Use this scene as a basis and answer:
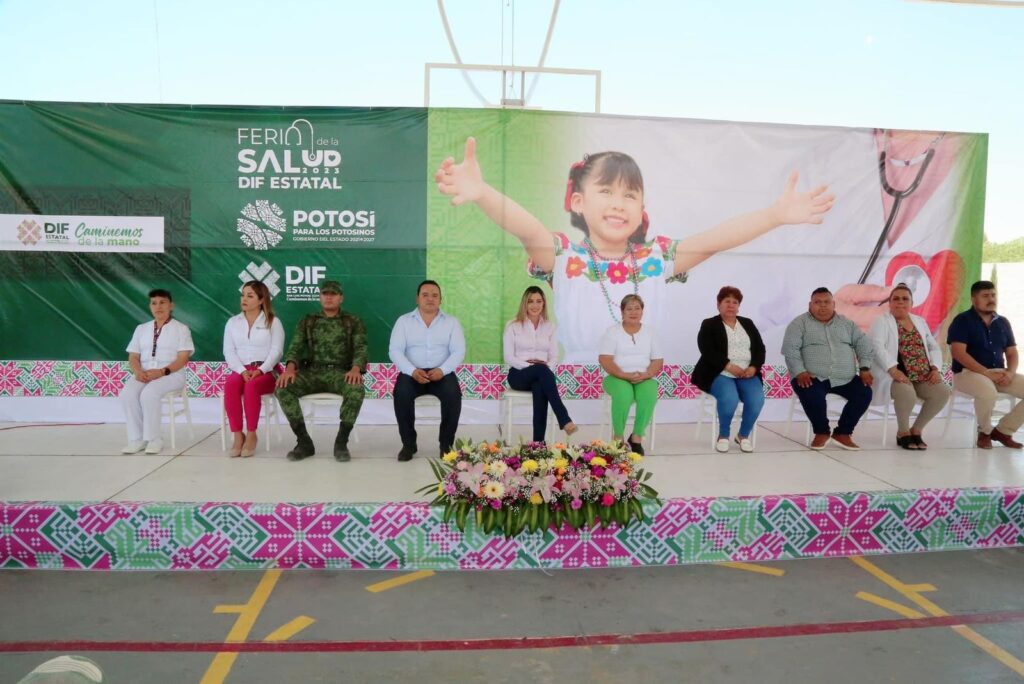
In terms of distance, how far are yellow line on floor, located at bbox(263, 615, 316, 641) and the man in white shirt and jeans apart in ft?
7.30

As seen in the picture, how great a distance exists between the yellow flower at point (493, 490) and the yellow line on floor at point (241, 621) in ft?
2.80

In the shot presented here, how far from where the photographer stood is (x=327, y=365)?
14.1 feet

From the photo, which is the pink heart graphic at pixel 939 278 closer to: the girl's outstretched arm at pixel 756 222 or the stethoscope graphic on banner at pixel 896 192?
the stethoscope graphic on banner at pixel 896 192

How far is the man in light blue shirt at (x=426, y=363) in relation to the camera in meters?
4.14

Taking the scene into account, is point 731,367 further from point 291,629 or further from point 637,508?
point 291,629

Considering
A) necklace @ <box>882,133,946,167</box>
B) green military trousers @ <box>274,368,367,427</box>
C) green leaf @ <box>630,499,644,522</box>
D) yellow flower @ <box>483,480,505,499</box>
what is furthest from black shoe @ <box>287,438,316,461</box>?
necklace @ <box>882,133,946,167</box>

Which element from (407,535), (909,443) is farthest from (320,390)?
(909,443)

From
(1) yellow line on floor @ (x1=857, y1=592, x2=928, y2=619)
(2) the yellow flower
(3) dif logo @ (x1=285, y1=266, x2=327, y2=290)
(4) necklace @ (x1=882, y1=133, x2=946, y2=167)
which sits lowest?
(1) yellow line on floor @ (x1=857, y1=592, x2=928, y2=619)

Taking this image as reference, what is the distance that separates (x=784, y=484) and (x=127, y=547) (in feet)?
9.80

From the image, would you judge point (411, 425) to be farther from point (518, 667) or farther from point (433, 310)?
point (518, 667)

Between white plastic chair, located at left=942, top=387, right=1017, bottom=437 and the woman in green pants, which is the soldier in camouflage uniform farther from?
white plastic chair, located at left=942, top=387, right=1017, bottom=437

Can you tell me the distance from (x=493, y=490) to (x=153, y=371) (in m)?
2.52

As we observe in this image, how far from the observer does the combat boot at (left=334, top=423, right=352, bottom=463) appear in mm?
4043

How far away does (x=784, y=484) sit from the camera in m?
3.65
